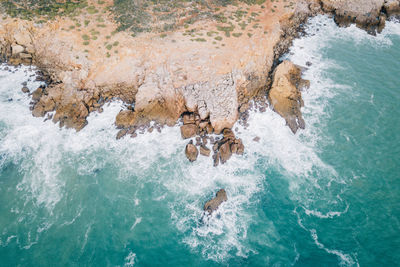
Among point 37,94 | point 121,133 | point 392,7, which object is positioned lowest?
point 121,133

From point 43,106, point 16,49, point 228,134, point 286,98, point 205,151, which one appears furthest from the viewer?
point 16,49

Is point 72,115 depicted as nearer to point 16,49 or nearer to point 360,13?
point 16,49

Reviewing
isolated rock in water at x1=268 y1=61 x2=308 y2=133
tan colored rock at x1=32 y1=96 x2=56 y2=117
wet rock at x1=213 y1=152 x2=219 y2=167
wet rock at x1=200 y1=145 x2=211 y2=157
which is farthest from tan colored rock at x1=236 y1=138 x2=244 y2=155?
tan colored rock at x1=32 y1=96 x2=56 y2=117

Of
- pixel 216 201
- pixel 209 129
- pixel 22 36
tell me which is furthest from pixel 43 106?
pixel 216 201

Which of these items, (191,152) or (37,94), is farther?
(37,94)

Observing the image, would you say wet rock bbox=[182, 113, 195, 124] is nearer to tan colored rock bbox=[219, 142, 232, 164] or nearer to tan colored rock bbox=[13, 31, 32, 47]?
tan colored rock bbox=[219, 142, 232, 164]

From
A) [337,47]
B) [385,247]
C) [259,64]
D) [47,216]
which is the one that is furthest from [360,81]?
[47,216]

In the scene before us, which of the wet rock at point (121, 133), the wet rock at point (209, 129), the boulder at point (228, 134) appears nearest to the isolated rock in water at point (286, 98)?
the boulder at point (228, 134)

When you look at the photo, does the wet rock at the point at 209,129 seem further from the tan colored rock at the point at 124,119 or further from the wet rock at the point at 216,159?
the tan colored rock at the point at 124,119
